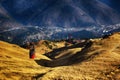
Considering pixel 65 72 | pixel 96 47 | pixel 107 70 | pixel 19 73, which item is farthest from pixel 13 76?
pixel 96 47

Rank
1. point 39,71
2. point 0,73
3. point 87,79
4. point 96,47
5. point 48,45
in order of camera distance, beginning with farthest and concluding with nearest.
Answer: point 48,45 < point 96,47 < point 39,71 < point 0,73 < point 87,79

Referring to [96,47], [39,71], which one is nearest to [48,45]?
[96,47]

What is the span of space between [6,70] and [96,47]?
26261 millimetres

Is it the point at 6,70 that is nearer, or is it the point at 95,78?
the point at 95,78

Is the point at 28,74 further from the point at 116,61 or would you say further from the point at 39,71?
the point at 116,61

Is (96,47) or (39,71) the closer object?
(39,71)

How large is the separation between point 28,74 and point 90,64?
1149 cm

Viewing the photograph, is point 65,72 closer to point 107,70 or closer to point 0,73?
point 107,70

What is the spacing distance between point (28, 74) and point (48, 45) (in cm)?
13147

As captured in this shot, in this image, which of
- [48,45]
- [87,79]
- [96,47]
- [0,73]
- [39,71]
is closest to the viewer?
[87,79]

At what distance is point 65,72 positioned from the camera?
47.7 metres

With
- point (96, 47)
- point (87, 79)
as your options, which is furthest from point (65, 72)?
point (96, 47)

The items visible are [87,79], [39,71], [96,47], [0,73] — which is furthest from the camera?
[96,47]

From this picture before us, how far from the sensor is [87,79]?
1722 inches
